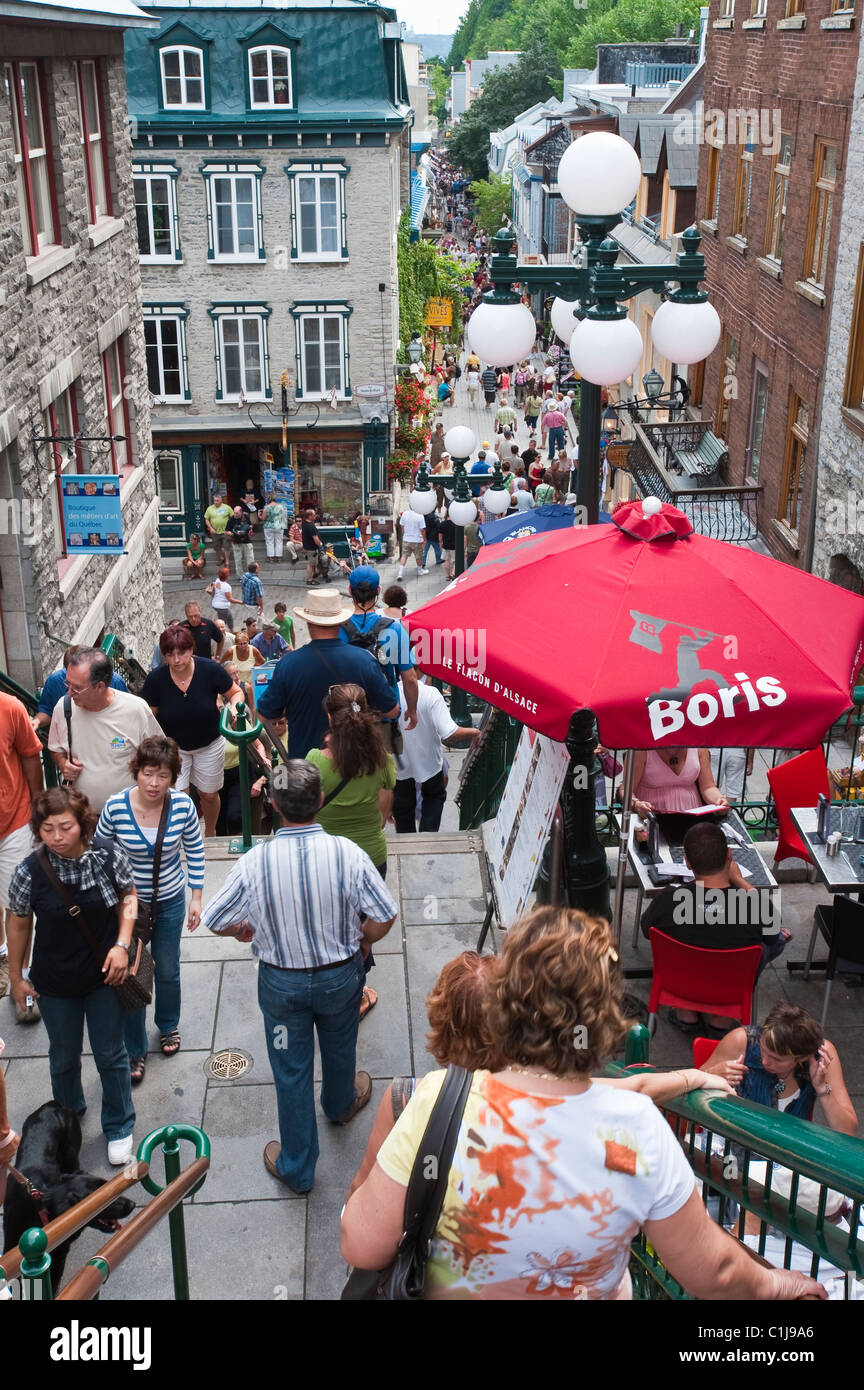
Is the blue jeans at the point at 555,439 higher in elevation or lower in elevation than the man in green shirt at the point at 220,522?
higher

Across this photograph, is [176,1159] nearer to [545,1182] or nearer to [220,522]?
[545,1182]

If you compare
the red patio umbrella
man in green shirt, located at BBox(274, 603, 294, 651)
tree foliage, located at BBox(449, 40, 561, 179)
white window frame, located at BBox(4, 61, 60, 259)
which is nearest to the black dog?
the red patio umbrella

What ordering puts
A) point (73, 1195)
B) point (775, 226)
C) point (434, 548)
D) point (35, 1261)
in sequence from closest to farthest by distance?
point (35, 1261) → point (73, 1195) → point (775, 226) → point (434, 548)

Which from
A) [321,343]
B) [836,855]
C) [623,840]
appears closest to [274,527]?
[321,343]

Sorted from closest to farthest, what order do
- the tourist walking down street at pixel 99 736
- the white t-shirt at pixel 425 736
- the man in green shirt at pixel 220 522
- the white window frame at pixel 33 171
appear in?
the tourist walking down street at pixel 99 736 < the white t-shirt at pixel 425 736 < the white window frame at pixel 33 171 < the man in green shirt at pixel 220 522

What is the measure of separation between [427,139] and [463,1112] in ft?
239

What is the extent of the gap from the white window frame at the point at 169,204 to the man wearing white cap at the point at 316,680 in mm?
24514

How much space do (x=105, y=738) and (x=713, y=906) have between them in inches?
129

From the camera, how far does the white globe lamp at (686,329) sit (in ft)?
24.8

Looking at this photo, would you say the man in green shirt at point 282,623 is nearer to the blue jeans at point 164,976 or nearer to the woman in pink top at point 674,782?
the woman in pink top at point 674,782

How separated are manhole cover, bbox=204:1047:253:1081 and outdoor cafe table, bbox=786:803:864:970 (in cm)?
289

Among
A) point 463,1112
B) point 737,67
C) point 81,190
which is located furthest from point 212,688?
point 737,67

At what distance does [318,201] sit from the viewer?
95.7ft

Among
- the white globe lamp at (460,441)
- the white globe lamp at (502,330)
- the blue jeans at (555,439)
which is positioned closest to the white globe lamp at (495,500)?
the white globe lamp at (460,441)
